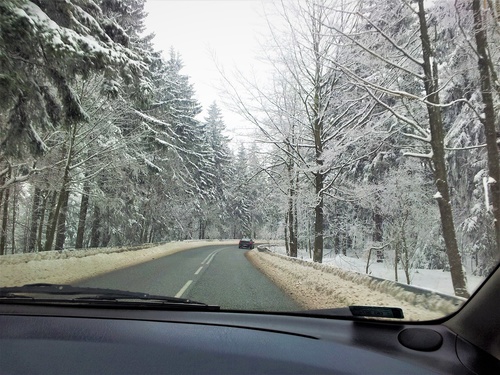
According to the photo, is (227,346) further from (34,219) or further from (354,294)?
(34,219)

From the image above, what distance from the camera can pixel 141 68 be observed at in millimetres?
8422

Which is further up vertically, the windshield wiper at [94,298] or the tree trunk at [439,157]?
the tree trunk at [439,157]

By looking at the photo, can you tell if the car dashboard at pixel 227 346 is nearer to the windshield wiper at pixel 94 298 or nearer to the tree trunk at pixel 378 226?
the windshield wiper at pixel 94 298

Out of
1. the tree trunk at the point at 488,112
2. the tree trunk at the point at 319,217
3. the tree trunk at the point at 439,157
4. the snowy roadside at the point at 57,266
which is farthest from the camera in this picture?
the tree trunk at the point at 319,217

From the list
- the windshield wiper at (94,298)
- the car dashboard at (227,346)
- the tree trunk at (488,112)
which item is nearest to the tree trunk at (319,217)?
the tree trunk at (488,112)

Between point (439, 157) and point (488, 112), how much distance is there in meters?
1.81

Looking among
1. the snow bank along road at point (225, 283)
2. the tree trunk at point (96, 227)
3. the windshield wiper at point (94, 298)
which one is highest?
the tree trunk at point (96, 227)

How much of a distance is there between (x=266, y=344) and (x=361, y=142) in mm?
8913

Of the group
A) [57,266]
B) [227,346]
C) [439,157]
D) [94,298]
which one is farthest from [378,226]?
[227,346]

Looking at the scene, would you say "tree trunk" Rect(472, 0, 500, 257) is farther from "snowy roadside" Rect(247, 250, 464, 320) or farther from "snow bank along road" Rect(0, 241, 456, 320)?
"snow bank along road" Rect(0, 241, 456, 320)

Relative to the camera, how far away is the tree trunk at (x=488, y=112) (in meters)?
4.31

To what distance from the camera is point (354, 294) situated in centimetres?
418

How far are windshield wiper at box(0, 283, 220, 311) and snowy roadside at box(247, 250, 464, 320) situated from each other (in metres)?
1.49

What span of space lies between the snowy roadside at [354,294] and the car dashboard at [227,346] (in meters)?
0.40
